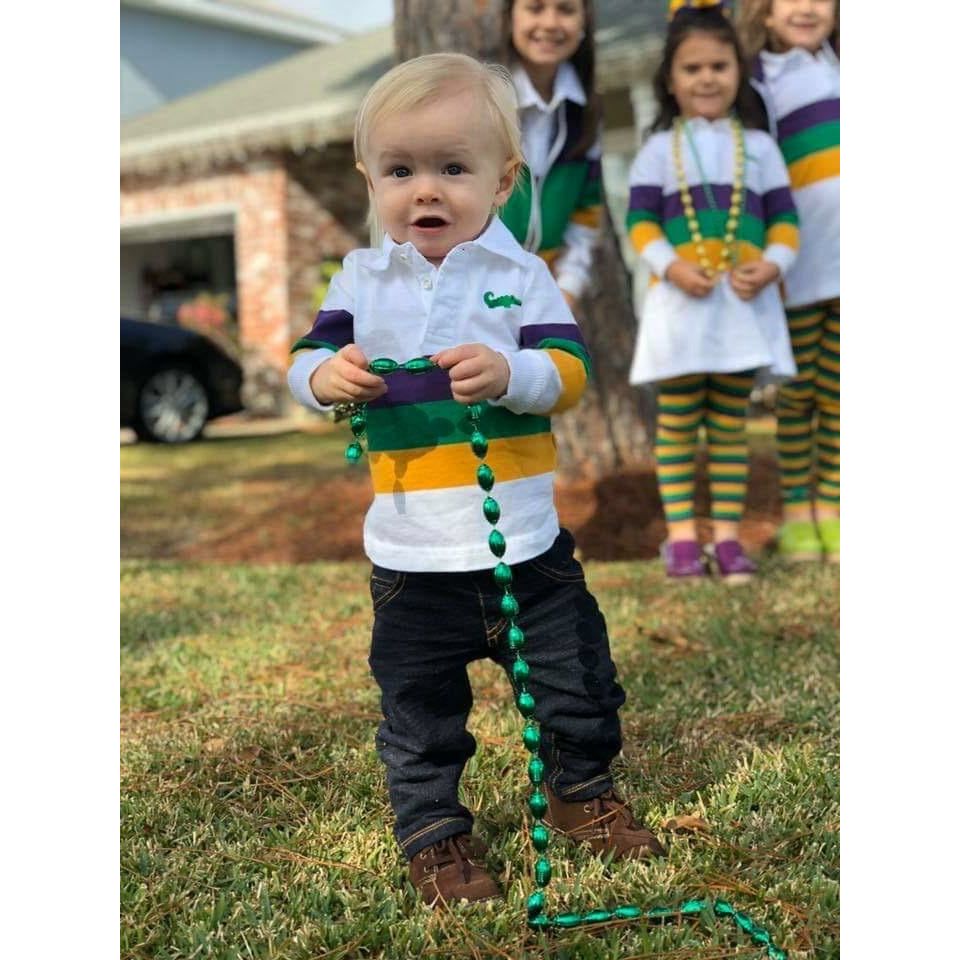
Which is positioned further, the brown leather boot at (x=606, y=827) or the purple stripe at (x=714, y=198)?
the purple stripe at (x=714, y=198)

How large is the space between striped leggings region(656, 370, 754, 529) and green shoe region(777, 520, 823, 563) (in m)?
0.38

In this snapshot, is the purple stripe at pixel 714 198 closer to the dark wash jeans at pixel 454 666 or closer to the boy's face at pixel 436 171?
the boy's face at pixel 436 171

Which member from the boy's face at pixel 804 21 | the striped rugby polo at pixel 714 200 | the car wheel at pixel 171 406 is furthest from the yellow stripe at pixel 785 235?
the car wheel at pixel 171 406

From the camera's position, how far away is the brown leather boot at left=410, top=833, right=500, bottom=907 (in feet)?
6.20

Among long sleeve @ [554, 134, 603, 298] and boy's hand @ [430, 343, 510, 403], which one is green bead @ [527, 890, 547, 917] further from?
long sleeve @ [554, 134, 603, 298]

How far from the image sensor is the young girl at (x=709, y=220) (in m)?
3.84

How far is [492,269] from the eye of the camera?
1982 mm

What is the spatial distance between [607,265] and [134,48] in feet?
53.6

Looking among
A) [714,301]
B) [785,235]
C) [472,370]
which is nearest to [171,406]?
[714,301]

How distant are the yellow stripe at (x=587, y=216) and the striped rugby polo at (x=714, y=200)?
0.78ft

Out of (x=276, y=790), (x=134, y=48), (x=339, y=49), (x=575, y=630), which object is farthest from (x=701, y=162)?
(x=134, y=48)
